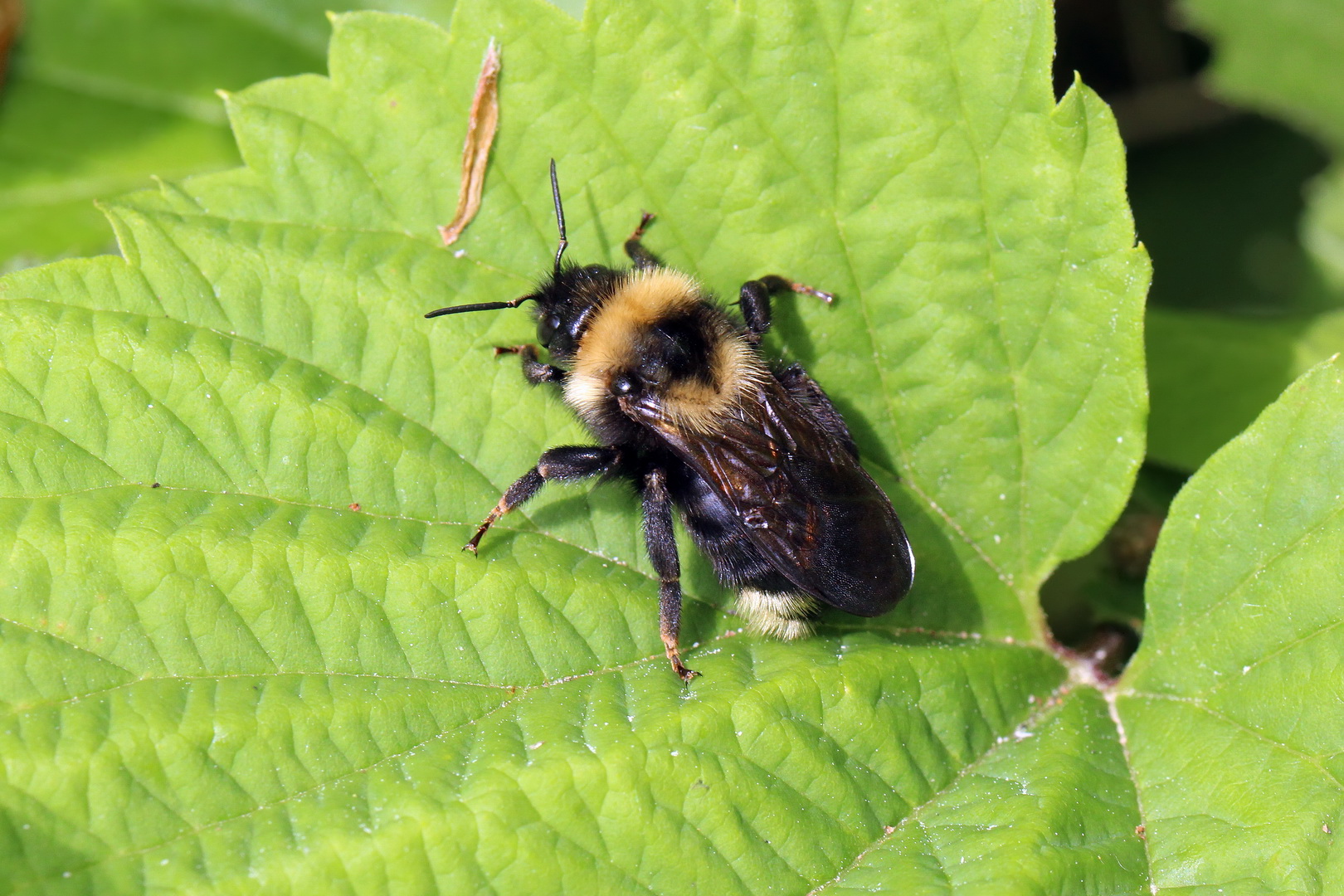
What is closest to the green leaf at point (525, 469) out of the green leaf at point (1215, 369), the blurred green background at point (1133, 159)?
the blurred green background at point (1133, 159)

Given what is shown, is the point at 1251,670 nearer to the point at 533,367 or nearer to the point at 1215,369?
the point at 1215,369

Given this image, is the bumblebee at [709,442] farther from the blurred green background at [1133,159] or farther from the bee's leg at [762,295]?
the blurred green background at [1133,159]

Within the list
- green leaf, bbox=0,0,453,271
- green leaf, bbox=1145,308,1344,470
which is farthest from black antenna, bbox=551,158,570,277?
green leaf, bbox=0,0,453,271

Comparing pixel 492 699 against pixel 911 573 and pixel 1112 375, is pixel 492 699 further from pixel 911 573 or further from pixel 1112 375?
pixel 1112 375

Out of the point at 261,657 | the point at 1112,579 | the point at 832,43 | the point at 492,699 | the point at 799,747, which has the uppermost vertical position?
the point at 832,43

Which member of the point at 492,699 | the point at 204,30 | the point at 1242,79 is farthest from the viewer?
the point at 204,30

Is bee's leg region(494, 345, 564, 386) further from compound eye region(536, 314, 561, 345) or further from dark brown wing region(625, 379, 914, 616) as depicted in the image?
dark brown wing region(625, 379, 914, 616)

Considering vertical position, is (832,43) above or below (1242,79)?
above

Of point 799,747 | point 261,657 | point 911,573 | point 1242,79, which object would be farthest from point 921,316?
point 1242,79
